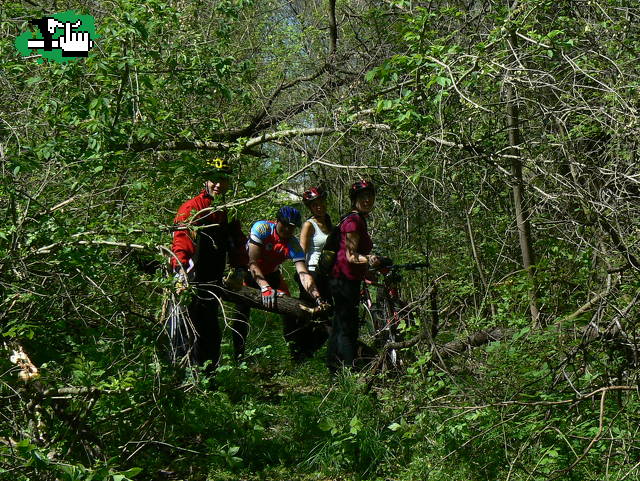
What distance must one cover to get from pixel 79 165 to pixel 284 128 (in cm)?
262

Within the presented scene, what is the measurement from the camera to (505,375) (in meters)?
4.93

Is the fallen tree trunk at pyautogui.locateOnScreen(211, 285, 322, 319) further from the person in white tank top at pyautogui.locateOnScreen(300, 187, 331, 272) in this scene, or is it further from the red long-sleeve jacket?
the red long-sleeve jacket

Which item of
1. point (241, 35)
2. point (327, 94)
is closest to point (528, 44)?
Result: point (327, 94)

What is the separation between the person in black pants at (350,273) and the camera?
599cm

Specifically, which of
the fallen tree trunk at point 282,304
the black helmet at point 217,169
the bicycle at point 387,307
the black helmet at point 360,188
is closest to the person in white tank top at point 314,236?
the fallen tree trunk at point 282,304

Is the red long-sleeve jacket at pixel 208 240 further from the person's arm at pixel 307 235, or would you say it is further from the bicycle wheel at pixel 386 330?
the bicycle wheel at pixel 386 330

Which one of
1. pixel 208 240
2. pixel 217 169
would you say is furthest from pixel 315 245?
pixel 217 169

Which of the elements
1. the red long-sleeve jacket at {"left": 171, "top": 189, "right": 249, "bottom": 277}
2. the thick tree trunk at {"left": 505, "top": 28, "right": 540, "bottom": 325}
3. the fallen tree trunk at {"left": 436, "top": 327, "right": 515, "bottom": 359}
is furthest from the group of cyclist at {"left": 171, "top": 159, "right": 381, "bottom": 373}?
the thick tree trunk at {"left": 505, "top": 28, "right": 540, "bottom": 325}

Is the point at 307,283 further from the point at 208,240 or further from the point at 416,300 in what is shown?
the point at 416,300

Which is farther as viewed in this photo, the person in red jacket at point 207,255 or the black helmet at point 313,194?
the black helmet at point 313,194

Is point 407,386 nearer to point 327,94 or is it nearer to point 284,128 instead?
point 284,128

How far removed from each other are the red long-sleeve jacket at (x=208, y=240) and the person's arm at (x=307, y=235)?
0.79 meters

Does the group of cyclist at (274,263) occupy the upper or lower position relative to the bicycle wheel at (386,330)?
upper

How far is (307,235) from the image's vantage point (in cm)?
692
